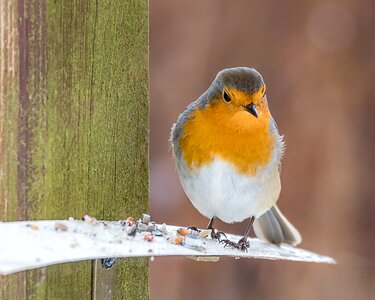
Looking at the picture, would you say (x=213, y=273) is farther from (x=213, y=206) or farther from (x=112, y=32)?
(x=112, y=32)

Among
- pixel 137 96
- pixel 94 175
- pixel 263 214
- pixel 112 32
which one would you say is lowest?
pixel 263 214

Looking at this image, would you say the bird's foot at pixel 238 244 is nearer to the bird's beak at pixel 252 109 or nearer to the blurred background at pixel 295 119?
the bird's beak at pixel 252 109

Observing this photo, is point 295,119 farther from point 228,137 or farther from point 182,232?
point 182,232

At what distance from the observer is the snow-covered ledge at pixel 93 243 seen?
8.54 feet

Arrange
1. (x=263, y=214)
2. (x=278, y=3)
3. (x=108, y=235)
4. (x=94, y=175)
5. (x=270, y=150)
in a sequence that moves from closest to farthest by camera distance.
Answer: (x=108, y=235) → (x=94, y=175) → (x=270, y=150) → (x=263, y=214) → (x=278, y=3)

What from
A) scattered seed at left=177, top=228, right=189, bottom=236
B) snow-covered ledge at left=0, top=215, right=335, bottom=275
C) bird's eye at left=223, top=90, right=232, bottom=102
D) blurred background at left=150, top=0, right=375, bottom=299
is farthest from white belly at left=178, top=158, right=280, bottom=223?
blurred background at left=150, top=0, right=375, bottom=299

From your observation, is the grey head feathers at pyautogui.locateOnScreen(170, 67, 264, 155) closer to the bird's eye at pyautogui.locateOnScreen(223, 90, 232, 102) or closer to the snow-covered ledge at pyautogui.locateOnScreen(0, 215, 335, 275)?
the bird's eye at pyautogui.locateOnScreen(223, 90, 232, 102)

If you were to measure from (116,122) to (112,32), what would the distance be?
14.4 inches

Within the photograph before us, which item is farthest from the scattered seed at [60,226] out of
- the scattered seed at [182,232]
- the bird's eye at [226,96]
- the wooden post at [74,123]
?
the bird's eye at [226,96]

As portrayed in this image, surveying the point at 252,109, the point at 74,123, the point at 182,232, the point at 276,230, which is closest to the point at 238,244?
the point at 182,232

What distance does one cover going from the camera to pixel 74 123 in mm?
3373

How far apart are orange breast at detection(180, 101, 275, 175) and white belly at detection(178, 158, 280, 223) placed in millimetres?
43

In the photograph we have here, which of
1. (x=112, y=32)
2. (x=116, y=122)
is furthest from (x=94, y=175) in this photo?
(x=112, y=32)

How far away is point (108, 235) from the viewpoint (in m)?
3.10
